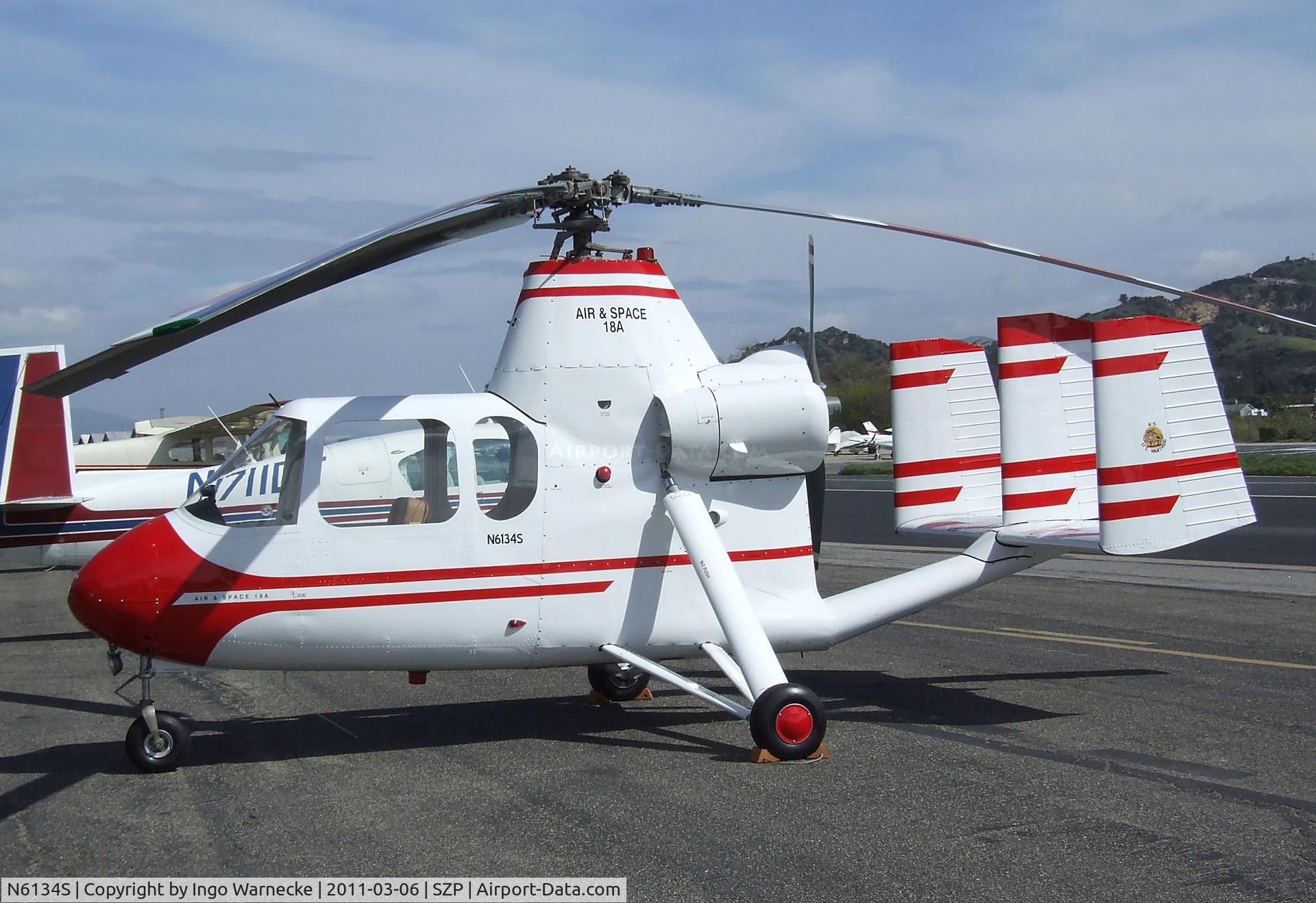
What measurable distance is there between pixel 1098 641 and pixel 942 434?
3214mm

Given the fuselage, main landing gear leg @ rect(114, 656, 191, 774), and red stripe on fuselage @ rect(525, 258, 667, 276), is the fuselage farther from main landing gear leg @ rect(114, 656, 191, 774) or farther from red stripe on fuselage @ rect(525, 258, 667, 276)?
main landing gear leg @ rect(114, 656, 191, 774)

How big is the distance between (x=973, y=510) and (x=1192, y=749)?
2.59 meters

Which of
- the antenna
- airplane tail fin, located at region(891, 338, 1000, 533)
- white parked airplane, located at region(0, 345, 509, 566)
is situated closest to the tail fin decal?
airplane tail fin, located at region(891, 338, 1000, 533)

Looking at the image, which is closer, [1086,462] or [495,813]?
[495,813]

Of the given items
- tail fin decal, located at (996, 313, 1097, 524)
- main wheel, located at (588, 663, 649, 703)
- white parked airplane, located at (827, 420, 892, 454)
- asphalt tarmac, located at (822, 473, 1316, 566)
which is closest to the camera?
tail fin decal, located at (996, 313, 1097, 524)

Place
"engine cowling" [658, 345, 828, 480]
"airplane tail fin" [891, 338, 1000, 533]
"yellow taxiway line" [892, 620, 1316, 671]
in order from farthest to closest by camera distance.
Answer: "yellow taxiway line" [892, 620, 1316, 671]
"airplane tail fin" [891, 338, 1000, 533]
"engine cowling" [658, 345, 828, 480]

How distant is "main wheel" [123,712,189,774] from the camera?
682cm

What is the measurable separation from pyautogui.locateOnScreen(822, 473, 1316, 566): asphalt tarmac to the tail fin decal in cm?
466

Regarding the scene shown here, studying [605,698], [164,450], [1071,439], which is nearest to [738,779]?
[605,698]

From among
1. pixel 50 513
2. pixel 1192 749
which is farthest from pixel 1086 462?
pixel 50 513

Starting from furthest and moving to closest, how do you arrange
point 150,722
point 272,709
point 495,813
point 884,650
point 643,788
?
point 884,650 → point 272,709 → point 150,722 → point 643,788 → point 495,813

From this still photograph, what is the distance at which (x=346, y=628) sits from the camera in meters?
6.99

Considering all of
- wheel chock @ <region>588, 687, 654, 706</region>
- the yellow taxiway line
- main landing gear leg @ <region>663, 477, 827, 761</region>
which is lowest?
the yellow taxiway line

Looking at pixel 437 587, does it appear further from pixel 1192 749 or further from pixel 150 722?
pixel 1192 749
